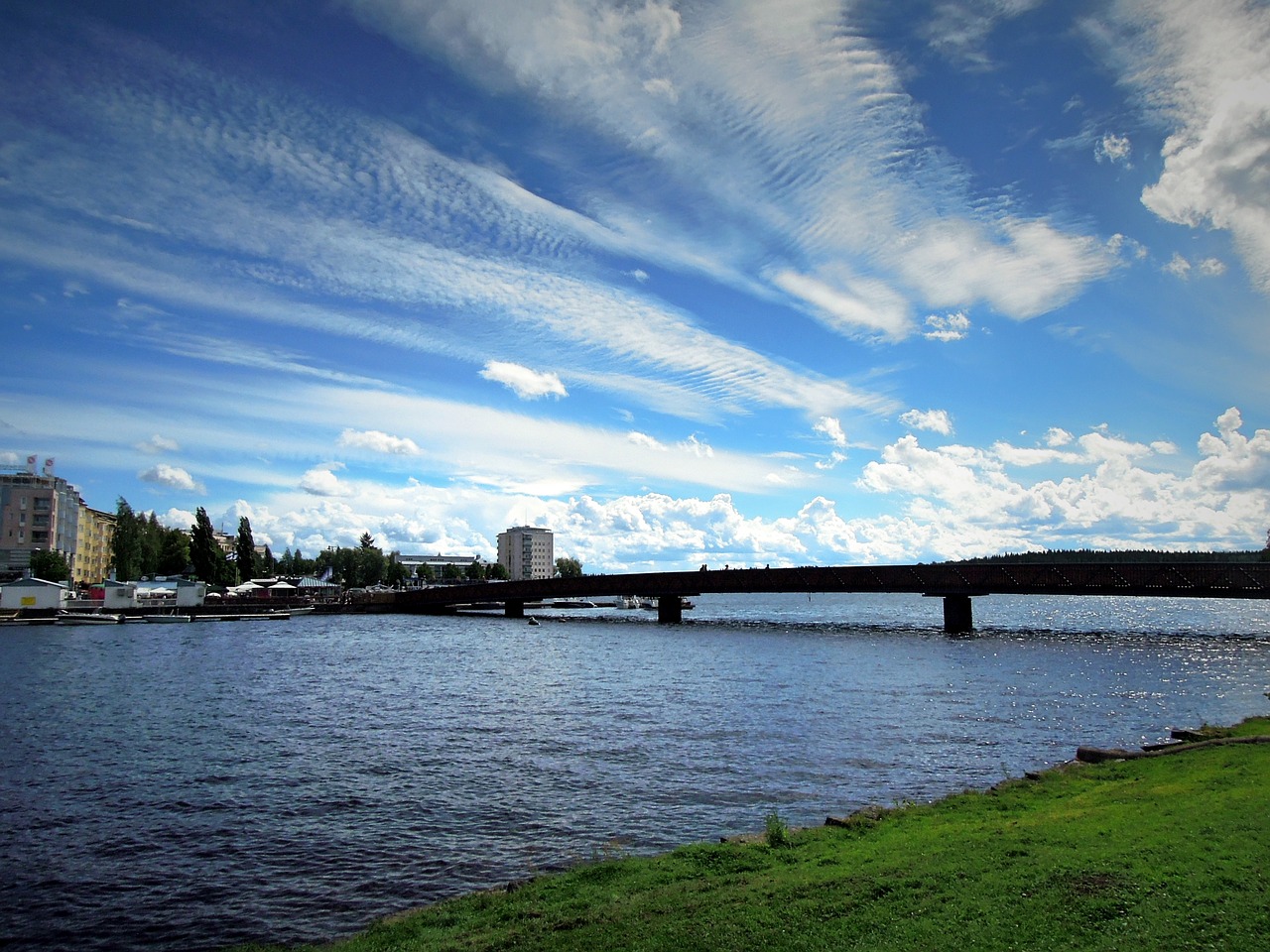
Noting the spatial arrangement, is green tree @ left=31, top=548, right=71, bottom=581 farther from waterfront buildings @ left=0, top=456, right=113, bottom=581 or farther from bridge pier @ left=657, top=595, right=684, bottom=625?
bridge pier @ left=657, top=595, right=684, bottom=625

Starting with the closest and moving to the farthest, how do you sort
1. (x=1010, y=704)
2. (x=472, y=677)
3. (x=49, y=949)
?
(x=49, y=949)
(x=1010, y=704)
(x=472, y=677)

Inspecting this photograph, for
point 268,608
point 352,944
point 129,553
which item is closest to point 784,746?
point 352,944

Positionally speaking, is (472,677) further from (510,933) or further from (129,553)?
(129,553)

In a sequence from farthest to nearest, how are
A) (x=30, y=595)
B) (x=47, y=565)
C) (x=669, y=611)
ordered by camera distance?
(x=47, y=565), (x=669, y=611), (x=30, y=595)

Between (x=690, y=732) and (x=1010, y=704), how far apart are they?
71.9ft

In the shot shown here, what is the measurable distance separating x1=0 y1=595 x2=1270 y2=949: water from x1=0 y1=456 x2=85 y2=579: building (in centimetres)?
11131

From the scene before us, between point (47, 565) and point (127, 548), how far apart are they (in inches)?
935

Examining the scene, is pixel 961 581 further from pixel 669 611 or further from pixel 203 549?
pixel 203 549

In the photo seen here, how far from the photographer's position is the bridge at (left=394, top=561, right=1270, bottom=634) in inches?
3959

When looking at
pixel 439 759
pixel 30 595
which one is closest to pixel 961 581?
pixel 439 759

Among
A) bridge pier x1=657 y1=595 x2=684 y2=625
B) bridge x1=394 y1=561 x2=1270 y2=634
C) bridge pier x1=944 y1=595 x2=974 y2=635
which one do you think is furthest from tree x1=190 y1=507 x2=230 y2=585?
bridge pier x1=944 y1=595 x2=974 y2=635

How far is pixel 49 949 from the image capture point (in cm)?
1744

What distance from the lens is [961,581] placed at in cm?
11750

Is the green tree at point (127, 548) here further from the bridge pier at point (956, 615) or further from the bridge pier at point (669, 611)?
the bridge pier at point (956, 615)
